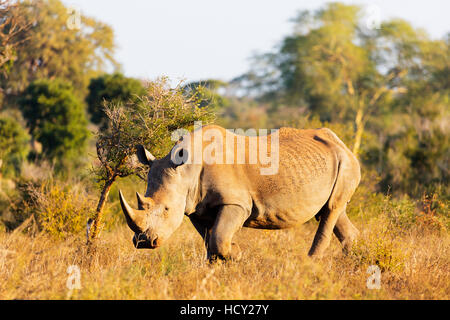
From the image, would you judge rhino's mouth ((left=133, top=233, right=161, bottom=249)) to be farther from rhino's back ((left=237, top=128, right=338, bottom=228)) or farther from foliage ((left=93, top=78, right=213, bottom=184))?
foliage ((left=93, top=78, right=213, bottom=184))

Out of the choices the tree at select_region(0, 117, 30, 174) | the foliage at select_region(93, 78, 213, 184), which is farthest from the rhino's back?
the tree at select_region(0, 117, 30, 174)

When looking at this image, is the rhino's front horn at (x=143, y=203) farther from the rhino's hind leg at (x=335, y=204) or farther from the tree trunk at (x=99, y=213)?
the rhino's hind leg at (x=335, y=204)

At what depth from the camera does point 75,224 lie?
8.48m

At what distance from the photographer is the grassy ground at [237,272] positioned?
5065mm

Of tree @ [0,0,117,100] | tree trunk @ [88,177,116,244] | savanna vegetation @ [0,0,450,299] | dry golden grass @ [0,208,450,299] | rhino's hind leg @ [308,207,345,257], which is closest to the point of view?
dry golden grass @ [0,208,450,299]

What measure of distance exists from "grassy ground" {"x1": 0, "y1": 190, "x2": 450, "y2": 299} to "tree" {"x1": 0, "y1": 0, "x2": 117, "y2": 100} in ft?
75.3

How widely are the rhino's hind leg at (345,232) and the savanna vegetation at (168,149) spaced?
201 millimetres

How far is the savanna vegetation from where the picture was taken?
560 cm

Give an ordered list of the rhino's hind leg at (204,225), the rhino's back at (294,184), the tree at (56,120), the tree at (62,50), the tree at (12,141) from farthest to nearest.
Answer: the tree at (62,50), the tree at (56,120), the tree at (12,141), the rhino's hind leg at (204,225), the rhino's back at (294,184)

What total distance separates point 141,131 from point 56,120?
1446 cm

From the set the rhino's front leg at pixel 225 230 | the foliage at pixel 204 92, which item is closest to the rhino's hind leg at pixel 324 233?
the rhino's front leg at pixel 225 230

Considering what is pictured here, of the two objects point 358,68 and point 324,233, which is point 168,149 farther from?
point 358,68

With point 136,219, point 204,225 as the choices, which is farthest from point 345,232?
point 136,219
